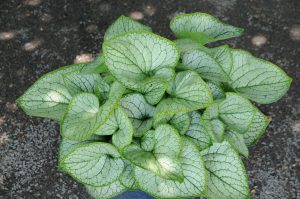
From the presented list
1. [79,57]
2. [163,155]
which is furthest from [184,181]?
[79,57]

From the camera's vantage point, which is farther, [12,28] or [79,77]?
[12,28]

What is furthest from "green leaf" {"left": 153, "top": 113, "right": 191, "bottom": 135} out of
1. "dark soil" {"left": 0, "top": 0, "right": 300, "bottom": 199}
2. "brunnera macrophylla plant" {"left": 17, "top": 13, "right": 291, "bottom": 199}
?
"dark soil" {"left": 0, "top": 0, "right": 300, "bottom": 199}

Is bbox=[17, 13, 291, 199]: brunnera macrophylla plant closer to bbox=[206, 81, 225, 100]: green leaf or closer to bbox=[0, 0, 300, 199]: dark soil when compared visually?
bbox=[206, 81, 225, 100]: green leaf

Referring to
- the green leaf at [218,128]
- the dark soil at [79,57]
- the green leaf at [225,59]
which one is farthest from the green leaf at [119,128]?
the dark soil at [79,57]

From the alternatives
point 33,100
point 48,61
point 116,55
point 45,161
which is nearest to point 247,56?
point 116,55

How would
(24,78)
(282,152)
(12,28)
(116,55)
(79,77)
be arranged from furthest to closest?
(12,28) < (24,78) < (282,152) < (79,77) < (116,55)

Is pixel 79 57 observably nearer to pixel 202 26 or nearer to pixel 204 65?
pixel 202 26

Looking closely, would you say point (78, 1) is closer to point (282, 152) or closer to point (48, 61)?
point (48, 61)
